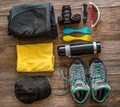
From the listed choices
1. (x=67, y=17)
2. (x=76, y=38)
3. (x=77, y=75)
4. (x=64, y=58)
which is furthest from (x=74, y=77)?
(x=67, y=17)

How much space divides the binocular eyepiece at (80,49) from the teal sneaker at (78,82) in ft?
0.26

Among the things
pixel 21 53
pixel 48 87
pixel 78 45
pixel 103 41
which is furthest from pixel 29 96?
pixel 103 41

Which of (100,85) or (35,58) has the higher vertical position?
(35,58)

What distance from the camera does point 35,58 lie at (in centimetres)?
181

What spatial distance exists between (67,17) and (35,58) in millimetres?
370

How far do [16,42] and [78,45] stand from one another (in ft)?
1.53

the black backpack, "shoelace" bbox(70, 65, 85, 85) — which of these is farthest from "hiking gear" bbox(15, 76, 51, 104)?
the black backpack

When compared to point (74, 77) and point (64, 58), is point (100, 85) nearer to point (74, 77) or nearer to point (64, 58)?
point (74, 77)

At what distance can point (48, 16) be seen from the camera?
5.64 feet

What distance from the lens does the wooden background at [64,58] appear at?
177 centimetres

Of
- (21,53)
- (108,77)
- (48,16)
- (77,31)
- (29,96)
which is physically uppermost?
(48,16)

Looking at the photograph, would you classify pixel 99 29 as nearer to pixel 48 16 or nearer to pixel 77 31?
pixel 77 31

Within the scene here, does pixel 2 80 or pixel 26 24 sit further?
pixel 2 80

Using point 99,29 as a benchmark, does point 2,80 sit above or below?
below
